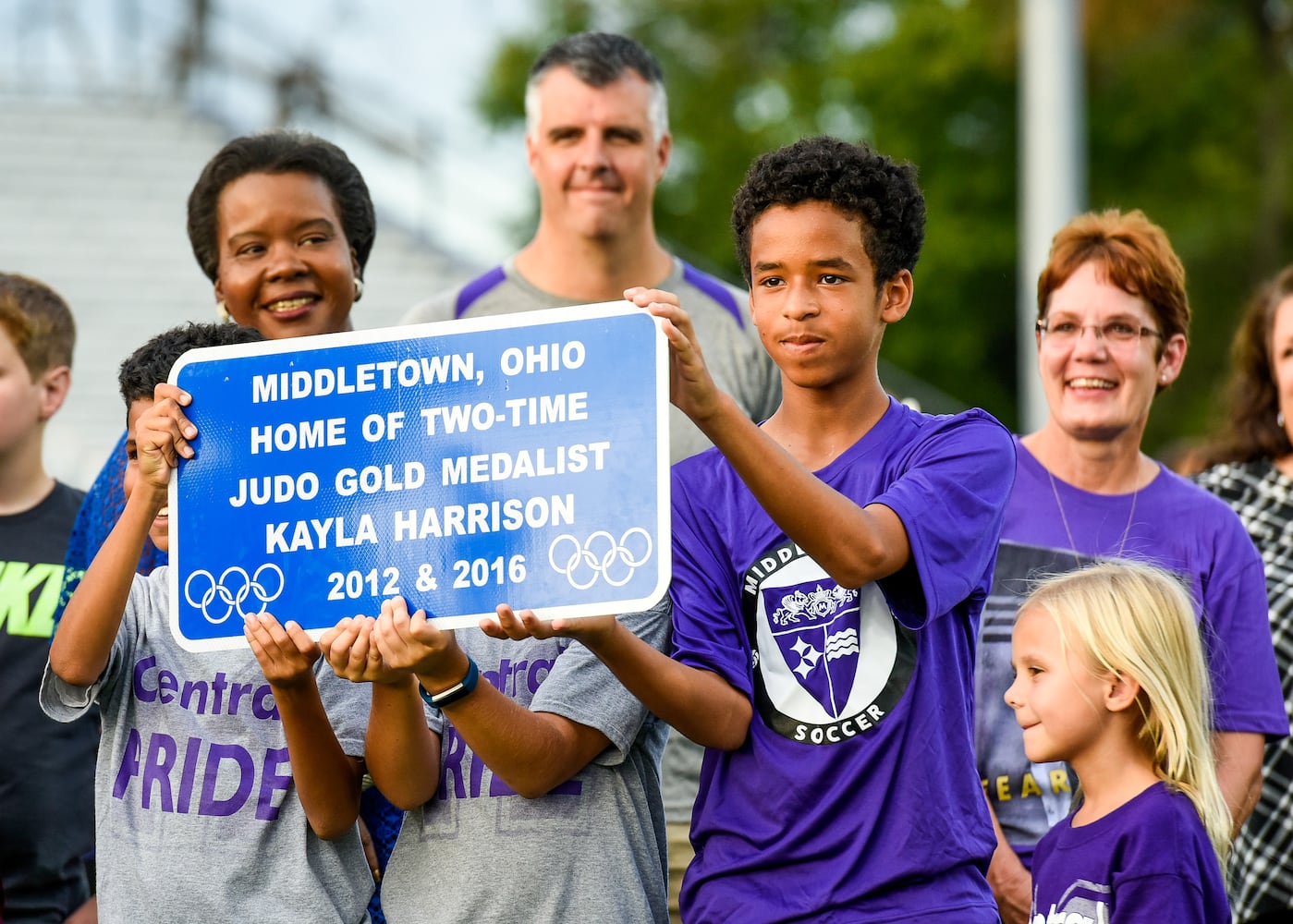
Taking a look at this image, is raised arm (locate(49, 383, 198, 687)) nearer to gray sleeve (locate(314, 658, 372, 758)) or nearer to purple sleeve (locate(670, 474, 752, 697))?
gray sleeve (locate(314, 658, 372, 758))

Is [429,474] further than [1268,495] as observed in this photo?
No

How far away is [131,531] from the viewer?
9.88ft

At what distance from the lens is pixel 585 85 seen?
15.4 ft

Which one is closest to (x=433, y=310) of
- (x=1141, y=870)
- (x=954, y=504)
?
(x=954, y=504)

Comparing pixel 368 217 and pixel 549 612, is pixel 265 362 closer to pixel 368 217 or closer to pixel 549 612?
pixel 549 612

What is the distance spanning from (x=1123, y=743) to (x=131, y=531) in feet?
5.73

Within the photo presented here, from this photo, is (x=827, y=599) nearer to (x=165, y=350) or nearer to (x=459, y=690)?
(x=459, y=690)

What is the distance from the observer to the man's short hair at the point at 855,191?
9.91 feet

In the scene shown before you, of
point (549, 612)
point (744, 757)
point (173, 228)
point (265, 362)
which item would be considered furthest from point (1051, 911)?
point (173, 228)

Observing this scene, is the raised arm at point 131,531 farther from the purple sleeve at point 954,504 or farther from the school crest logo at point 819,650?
the purple sleeve at point 954,504

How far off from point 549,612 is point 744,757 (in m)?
0.45

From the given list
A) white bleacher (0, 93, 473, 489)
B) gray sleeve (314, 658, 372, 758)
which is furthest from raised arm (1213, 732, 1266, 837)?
white bleacher (0, 93, 473, 489)

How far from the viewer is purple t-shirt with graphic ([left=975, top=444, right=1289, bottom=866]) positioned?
3.60 metres

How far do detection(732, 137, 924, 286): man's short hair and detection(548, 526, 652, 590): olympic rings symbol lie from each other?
65 centimetres
